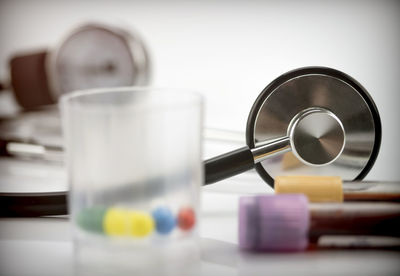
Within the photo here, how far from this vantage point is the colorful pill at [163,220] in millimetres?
729

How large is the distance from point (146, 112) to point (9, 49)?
4.24 ft

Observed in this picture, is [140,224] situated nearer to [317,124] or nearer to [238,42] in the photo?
[317,124]

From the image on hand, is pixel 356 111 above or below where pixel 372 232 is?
above

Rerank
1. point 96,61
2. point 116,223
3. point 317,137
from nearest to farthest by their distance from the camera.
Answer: point 116,223 < point 317,137 < point 96,61

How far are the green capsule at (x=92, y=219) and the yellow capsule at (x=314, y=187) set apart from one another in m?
0.25

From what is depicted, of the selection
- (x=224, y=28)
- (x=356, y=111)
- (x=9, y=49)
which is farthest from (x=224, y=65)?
(x=356, y=111)

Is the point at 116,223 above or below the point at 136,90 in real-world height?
below

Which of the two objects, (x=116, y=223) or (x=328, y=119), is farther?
(x=328, y=119)

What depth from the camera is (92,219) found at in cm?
74

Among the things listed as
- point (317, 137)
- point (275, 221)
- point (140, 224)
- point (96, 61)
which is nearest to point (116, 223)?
point (140, 224)

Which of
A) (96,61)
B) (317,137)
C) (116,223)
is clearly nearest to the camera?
(116,223)

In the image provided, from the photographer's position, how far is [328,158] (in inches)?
37.9

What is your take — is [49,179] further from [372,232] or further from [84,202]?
[372,232]

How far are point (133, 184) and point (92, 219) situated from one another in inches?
2.5
